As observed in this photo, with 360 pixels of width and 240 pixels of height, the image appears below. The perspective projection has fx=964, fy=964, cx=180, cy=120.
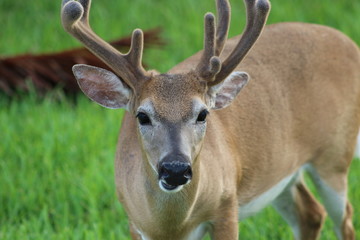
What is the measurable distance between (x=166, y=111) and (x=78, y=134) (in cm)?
325

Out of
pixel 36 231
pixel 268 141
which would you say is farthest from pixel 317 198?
pixel 36 231

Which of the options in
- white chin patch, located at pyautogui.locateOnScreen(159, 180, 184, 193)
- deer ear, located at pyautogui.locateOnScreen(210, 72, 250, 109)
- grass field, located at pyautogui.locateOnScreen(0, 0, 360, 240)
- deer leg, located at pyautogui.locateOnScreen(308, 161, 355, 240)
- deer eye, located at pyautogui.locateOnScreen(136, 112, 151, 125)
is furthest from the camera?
grass field, located at pyautogui.locateOnScreen(0, 0, 360, 240)

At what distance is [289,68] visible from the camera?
626 cm

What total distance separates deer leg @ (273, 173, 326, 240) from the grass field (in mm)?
106

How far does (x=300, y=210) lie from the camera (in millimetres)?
6902

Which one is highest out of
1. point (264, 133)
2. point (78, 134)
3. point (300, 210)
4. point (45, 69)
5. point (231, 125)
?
point (231, 125)

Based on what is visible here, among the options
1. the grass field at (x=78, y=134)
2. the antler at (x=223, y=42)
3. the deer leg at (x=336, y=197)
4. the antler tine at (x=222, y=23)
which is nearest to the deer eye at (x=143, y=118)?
the antler at (x=223, y=42)

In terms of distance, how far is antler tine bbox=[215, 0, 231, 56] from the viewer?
215 inches

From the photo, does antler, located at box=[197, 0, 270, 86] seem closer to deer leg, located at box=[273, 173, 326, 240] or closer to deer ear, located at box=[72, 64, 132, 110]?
deer ear, located at box=[72, 64, 132, 110]

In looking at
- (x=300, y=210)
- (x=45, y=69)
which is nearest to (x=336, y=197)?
(x=300, y=210)

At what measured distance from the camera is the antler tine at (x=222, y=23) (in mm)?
5473

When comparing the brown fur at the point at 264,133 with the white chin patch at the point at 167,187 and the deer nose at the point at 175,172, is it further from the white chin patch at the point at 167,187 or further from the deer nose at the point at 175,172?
the deer nose at the point at 175,172

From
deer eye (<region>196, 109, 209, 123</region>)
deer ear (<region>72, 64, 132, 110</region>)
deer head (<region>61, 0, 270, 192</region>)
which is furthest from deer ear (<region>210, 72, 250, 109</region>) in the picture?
deer ear (<region>72, 64, 132, 110</region>)

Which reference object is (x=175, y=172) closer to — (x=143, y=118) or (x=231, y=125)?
(x=143, y=118)
